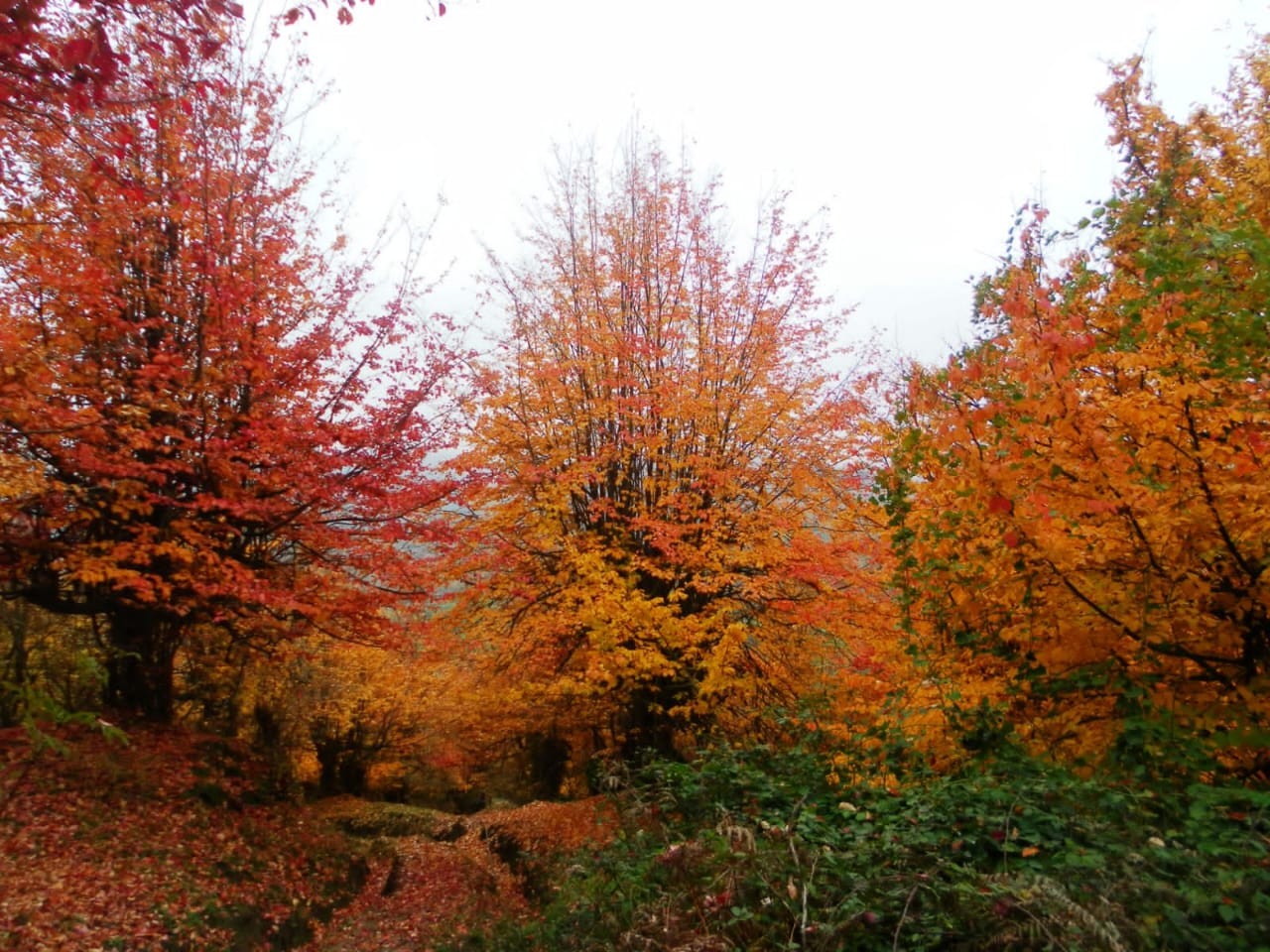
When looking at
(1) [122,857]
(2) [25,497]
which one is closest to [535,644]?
(1) [122,857]

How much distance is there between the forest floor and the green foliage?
1.98 metres

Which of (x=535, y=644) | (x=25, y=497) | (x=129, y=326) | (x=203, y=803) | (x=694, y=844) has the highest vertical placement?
(x=129, y=326)

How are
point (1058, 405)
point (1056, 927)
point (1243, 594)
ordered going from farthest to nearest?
point (1243, 594)
point (1058, 405)
point (1056, 927)

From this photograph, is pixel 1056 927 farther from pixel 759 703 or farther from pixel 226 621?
pixel 226 621

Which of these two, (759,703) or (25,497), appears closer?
(25,497)

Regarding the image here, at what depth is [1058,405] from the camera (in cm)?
408

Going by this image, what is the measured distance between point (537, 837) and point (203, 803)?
5.11 m

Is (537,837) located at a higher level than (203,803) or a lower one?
lower

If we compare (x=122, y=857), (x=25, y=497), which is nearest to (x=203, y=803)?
(x=122, y=857)

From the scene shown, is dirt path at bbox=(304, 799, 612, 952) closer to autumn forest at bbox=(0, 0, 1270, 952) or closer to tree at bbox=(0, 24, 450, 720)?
autumn forest at bbox=(0, 0, 1270, 952)

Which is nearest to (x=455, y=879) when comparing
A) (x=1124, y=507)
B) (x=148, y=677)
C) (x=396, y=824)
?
(x=396, y=824)

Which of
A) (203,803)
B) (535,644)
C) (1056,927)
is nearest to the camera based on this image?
(1056,927)

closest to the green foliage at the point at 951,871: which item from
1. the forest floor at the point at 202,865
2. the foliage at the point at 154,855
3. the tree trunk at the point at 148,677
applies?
the forest floor at the point at 202,865

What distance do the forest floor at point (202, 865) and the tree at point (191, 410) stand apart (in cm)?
190
